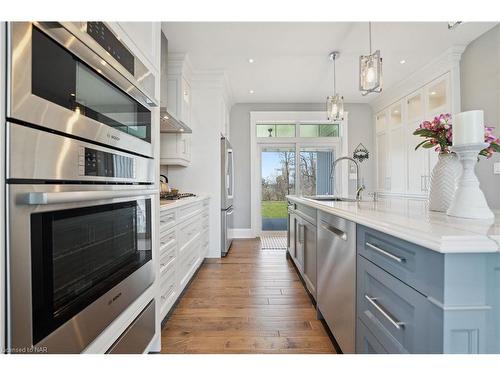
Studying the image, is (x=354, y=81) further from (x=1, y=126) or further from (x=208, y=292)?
(x=1, y=126)

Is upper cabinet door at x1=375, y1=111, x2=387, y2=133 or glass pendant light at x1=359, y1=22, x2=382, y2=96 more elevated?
upper cabinet door at x1=375, y1=111, x2=387, y2=133

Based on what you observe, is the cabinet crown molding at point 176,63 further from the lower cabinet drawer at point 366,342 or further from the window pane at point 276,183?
the lower cabinet drawer at point 366,342

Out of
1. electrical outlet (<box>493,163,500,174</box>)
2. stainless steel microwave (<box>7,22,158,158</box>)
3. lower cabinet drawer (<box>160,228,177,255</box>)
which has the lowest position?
lower cabinet drawer (<box>160,228,177,255</box>)

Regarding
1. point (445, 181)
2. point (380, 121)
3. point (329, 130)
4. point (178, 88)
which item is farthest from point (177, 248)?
point (380, 121)

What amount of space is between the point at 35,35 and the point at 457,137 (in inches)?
56.8

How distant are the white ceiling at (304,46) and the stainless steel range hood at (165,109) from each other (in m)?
0.37

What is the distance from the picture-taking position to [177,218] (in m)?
2.27

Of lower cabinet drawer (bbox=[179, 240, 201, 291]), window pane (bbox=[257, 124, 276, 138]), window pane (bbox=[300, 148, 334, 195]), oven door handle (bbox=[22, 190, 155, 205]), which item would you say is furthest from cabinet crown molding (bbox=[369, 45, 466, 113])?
oven door handle (bbox=[22, 190, 155, 205])

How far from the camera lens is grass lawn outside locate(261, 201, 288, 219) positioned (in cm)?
577

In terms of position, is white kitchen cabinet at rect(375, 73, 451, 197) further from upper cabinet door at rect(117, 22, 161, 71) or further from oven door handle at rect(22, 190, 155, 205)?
oven door handle at rect(22, 190, 155, 205)

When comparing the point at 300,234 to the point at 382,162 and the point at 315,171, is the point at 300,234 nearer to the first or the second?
the point at 315,171

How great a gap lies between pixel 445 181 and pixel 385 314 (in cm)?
80

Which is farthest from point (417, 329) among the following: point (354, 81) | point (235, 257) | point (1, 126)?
point (354, 81)
